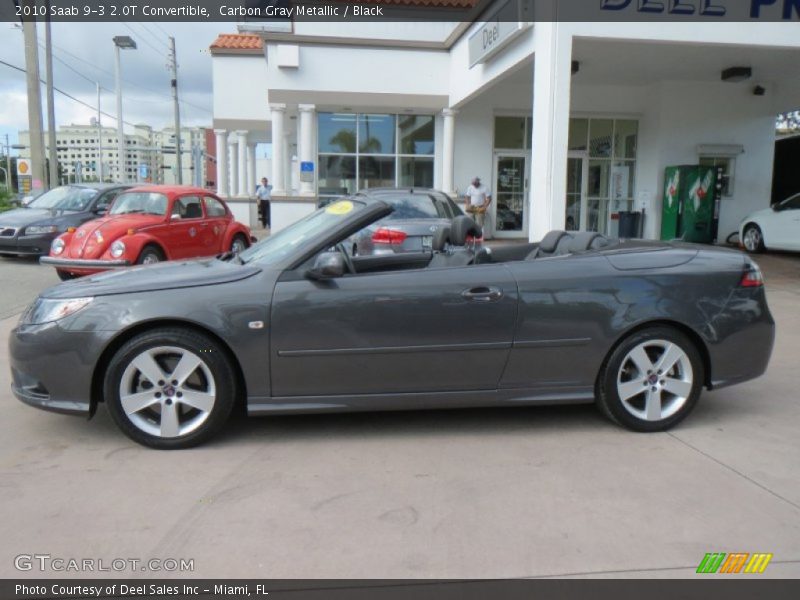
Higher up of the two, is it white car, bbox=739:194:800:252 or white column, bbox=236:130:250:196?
white column, bbox=236:130:250:196

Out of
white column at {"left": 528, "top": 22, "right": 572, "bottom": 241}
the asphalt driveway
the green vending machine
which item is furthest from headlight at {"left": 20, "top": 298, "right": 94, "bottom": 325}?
the green vending machine

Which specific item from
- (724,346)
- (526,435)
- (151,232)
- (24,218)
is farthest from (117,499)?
(24,218)

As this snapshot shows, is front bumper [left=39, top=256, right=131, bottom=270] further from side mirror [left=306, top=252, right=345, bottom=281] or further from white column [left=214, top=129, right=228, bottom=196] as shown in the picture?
white column [left=214, top=129, right=228, bottom=196]

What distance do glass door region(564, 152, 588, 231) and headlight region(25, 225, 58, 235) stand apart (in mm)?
11926

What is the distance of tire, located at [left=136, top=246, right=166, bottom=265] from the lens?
411 inches

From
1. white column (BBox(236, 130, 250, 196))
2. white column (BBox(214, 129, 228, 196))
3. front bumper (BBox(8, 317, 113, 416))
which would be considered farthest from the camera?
white column (BBox(236, 130, 250, 196))

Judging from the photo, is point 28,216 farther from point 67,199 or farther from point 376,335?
point 376,335

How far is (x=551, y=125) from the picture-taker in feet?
33.3

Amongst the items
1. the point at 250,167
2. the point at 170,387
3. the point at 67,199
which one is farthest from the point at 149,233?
the point at 250,167

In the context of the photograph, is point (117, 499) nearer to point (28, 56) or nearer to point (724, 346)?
point (724, 346)

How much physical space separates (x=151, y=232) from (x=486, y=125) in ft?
33.1

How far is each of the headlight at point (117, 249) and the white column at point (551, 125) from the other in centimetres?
622

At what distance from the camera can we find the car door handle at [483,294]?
421 cm

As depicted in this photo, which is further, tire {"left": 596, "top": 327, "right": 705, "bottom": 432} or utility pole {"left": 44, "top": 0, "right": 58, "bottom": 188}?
utility pole {"left": 44, "top": 0, "right": 58, "bottom": 188}
